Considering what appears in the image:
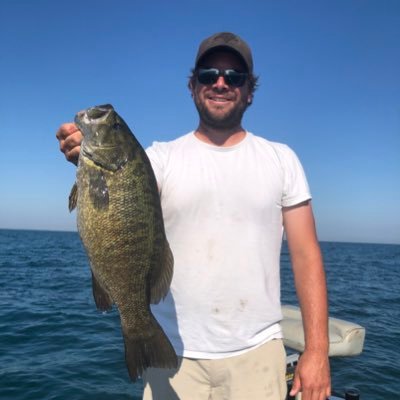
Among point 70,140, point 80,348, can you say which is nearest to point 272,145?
point 70,140

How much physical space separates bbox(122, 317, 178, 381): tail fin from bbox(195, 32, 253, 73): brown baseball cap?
224 centimetres

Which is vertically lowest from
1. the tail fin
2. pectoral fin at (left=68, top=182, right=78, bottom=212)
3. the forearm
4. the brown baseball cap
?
the tail fin

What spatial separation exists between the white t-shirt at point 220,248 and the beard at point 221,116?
26 centimetres

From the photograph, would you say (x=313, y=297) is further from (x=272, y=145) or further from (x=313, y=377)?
(x=272, y=145)

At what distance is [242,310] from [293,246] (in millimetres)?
694

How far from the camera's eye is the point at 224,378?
3.28m

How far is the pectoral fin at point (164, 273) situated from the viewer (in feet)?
9.98

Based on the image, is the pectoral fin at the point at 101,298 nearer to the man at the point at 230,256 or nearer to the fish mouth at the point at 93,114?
the man at the point at 230,256

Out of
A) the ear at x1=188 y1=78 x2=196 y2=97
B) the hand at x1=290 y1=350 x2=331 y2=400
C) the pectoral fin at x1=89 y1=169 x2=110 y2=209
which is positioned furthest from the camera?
the ear at x1=188 y1=78 x2=196 y2=97

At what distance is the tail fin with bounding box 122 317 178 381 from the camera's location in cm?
299

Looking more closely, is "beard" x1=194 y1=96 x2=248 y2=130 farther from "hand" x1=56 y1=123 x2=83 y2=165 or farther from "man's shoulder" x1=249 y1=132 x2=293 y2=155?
"hand" x1=56 y1=123 x2=83 y2=165

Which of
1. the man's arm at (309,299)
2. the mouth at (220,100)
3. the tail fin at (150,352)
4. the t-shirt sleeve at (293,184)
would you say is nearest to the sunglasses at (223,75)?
the mouth at (220,100)

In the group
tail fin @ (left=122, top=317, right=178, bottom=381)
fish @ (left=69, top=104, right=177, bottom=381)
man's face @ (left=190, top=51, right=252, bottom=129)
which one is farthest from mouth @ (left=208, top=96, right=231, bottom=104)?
tail fin @ (left=122, top=317, right=178, bottom=381)

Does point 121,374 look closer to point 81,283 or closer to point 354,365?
point 354,365
